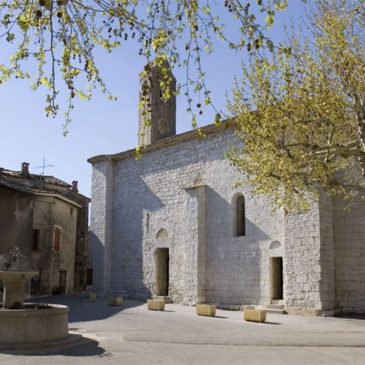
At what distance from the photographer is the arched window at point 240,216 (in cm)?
1914

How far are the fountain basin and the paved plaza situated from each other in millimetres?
290

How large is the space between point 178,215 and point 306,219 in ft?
22.5

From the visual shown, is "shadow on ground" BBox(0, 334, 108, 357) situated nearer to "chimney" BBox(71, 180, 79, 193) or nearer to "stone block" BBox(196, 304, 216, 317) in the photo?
"stone block" BBox(196, 304, 216, 317)

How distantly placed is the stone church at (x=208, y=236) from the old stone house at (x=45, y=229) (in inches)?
136

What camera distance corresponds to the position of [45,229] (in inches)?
1062

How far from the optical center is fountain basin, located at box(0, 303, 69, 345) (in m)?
8.62

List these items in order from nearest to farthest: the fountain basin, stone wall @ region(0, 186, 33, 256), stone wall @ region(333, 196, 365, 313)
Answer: the fountain basin < stone wall @ region(333, 196, 365, 313) < stone wall @ region(0, 186, 33, 256)

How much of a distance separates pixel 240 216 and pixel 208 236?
1.54m

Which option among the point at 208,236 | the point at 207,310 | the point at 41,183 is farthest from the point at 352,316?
the point at 41,183

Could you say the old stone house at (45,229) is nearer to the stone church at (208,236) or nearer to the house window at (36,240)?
the house window at (36,240)

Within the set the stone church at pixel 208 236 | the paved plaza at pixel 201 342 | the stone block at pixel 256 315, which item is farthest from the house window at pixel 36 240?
the stone block at pixel 256 315

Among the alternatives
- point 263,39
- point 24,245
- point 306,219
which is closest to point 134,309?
point 306,219

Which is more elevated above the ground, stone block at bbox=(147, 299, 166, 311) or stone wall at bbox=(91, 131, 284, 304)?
stone wall at bbox=(91, 131, 284, 304)

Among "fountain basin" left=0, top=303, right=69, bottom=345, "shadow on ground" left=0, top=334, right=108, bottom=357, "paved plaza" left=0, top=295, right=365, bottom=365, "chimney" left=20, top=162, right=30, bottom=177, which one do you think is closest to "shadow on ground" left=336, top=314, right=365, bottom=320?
"paved plaza" left=0, top=295, right=365, bottom=365
